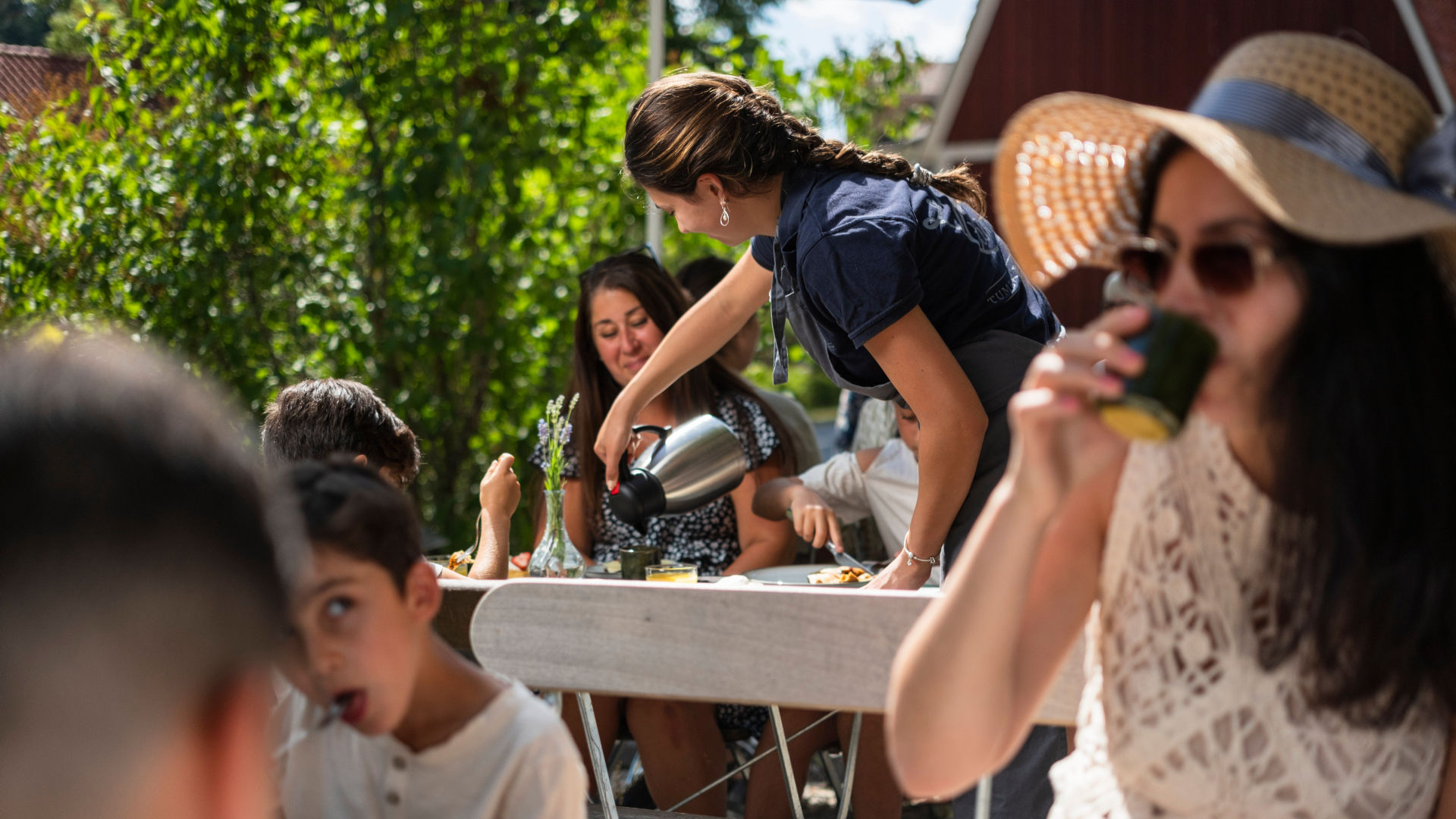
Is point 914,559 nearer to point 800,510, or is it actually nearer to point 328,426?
point 800,510

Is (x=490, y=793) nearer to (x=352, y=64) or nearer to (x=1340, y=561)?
(x=1340, y=561)

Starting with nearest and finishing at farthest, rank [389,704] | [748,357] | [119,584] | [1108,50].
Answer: [119,584] → [389,704] → [748,357] → [1108,50]

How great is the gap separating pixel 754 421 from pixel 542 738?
2.25 metres

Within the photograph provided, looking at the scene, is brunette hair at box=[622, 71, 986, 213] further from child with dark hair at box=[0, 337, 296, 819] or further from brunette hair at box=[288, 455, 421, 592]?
child with dark hair at box=[0, 337, 296, 819]

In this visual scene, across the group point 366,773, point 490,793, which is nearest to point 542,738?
point 490,793

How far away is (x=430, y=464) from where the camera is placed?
4625 mm

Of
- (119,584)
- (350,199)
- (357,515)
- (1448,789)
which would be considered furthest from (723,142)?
(350,199)

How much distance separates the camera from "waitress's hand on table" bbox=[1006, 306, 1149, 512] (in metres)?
0.99

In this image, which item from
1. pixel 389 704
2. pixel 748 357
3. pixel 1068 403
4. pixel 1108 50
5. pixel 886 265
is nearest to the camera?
pixel 1068 403

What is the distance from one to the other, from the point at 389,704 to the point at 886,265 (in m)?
1.13

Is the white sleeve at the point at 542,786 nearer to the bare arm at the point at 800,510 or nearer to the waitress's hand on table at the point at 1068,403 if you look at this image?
the waitress's hand on table at the point at 1068,403

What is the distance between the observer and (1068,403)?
1.00 metres

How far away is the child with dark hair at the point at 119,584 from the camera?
0.63 metres

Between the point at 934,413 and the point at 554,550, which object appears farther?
the point at 554,550
